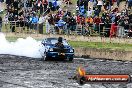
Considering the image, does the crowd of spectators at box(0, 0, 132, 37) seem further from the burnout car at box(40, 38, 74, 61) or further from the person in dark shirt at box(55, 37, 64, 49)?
the person in dark shirt at box(55, 37, 64, 49)

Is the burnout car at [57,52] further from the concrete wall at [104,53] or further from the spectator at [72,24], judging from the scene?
the spectator at [72,24]

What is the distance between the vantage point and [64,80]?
847 inches

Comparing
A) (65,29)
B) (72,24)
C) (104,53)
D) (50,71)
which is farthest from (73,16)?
(50,71)

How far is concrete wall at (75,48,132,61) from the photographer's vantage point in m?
30.9

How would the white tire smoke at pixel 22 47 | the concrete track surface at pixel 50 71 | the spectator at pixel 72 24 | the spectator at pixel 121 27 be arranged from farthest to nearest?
the spectator at pixel 72 24 → the white tire smoke at pixel 22 47 → the spectator at pixel 121 27 → the concrete track surface at pixel 50 71

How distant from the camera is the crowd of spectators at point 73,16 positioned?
112 ft

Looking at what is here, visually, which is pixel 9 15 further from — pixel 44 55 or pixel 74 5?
pixel 44 55

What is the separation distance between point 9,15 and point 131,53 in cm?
1480

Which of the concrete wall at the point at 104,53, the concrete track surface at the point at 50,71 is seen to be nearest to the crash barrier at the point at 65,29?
the concrete wall at the point at 104,53

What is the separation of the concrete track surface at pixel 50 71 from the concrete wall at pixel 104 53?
31.9 inches

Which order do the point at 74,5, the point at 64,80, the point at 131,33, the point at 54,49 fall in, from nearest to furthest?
the point at 64,80, the point at 54,49, the point at 131,33, the point at 74,5

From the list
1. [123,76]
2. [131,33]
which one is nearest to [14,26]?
[131,33]

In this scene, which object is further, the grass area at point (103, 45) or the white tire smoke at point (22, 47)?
the white tire smoke at point (22, 47)

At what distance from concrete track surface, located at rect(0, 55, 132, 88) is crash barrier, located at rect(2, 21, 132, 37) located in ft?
11.5
